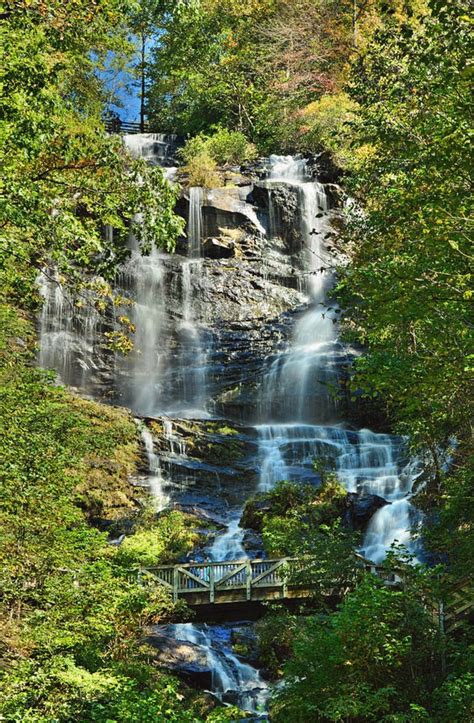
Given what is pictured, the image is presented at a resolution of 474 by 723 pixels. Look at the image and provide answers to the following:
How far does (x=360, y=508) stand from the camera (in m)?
19.8

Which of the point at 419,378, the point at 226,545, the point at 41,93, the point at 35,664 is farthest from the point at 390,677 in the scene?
the point at 226,545

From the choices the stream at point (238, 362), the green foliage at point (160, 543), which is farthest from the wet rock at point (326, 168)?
the green foliage at point (160, 543)

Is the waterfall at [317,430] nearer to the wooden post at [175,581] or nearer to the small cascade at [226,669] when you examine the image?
the small cascade at [226,669]

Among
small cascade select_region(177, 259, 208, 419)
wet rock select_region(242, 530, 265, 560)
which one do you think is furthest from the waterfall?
wet rock select_region(242, 530, 265, 560)

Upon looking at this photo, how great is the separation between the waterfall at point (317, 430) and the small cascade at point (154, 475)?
3.53m

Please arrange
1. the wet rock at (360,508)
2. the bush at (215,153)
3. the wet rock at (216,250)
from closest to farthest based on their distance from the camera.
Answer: the wet rock at (360,508), the wet rock at (216,250), the bush at (215,153)

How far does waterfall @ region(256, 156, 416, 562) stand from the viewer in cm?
2133

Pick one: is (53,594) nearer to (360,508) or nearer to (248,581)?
(248,581)

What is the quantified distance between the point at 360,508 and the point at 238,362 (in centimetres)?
1204

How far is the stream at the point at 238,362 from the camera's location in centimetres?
2330

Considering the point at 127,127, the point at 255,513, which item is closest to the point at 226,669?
the point at 255,513

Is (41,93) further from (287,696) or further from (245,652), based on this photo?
(245,652)

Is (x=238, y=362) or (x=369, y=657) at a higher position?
(x=238, y=362)

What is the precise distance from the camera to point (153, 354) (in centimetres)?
3098
